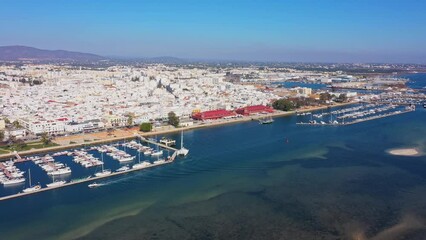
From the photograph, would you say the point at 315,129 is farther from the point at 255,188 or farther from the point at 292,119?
the point at 255,188

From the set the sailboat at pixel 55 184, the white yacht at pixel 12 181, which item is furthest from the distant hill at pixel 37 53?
the sailboat at pixel 55 184

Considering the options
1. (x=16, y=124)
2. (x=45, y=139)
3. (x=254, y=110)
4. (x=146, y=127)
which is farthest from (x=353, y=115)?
(x=16, y=124)

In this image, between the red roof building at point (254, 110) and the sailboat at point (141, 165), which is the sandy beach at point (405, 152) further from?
the red roof building at point (254, 110)

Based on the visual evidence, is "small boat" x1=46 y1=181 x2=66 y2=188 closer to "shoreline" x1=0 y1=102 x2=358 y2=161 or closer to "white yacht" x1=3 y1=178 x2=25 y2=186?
"white yacht" x1=3 y1=178 x2=25 y2=186

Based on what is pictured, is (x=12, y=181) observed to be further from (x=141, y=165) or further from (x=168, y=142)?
(x=168, y=142)

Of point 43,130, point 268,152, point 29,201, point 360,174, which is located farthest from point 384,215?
point 43,130

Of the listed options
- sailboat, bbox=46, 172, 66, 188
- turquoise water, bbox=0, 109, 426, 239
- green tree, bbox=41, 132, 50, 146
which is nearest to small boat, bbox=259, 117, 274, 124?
turquoise water, bbox=0, 109, 426, 239
